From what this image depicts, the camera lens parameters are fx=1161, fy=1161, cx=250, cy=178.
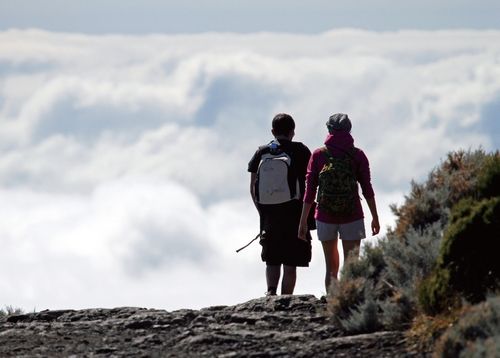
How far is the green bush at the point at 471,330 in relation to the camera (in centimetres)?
989

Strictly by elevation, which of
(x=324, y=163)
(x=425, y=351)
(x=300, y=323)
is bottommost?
(x=425, y=351)

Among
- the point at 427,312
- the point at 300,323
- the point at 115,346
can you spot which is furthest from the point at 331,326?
the point at 115,346

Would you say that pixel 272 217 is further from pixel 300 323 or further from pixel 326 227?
pixel 300 323

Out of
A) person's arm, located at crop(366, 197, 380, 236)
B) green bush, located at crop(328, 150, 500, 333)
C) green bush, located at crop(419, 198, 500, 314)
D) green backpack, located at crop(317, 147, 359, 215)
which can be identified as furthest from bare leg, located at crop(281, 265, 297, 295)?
green bush, located at crop(419, 198, 500, 314)

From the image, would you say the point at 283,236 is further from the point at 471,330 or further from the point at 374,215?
the point at 471,330

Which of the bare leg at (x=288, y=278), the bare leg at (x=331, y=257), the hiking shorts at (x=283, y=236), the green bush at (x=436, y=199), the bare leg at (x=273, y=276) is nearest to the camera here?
the green bush at (x=436, y=199)

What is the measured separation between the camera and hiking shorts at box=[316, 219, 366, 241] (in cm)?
1405

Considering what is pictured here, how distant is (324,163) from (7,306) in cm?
538

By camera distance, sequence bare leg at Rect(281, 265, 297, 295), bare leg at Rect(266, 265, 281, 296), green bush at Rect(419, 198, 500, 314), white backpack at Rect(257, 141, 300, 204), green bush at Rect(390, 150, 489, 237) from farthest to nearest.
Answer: bare leg at Rect(266, 265, 281, 296) → bare leg at Rect(281, 265, 297, 295) → white backpack at Rect(257, 141, 300, 204) → green bush at Rect(390, 150, 489, 237) → green bush at Rect(419, 198, 500, 314)

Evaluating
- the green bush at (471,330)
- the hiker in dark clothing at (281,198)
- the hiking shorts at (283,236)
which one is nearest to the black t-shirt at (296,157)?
the hiker in dark clothing at (281,198)

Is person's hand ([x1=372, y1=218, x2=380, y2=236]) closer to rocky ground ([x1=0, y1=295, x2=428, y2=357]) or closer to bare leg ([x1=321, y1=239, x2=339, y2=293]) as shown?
bare leg ([x1=321, y1=239, x2=339, y2=293])

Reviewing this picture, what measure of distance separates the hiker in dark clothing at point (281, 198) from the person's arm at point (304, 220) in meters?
0.47

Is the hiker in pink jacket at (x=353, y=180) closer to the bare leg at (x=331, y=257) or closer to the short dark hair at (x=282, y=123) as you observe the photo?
the bare leg at (x=331, y=257)

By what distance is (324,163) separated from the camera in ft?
46.2
